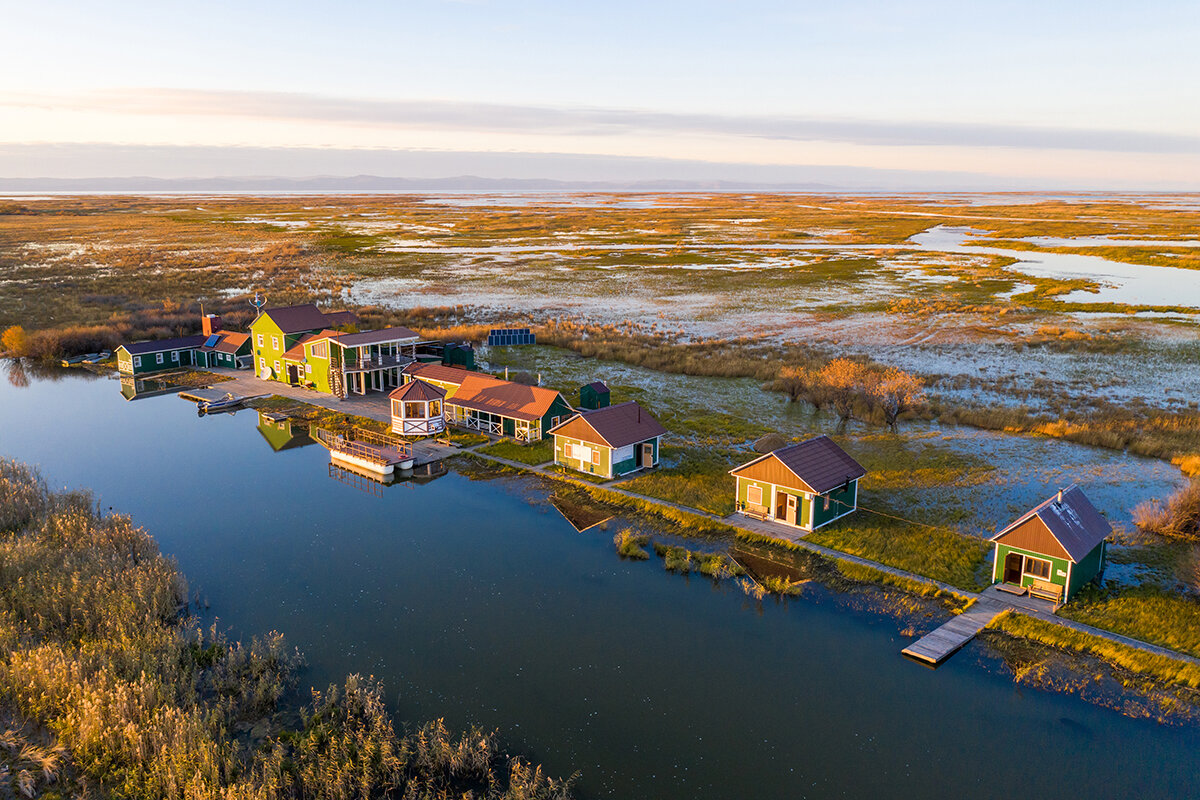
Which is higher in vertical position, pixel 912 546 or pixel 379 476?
pixel 912 546

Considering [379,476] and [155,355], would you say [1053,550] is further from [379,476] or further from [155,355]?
[155,355]

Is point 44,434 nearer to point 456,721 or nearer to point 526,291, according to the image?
point 456,721

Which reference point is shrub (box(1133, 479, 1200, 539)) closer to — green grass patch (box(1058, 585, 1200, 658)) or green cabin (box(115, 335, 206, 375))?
green grass patch (box(1058, 585, 1200, 658))

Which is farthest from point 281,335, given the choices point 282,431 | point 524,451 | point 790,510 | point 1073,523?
point 1073,523

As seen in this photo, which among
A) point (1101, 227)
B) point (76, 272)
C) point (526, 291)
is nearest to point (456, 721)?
point (526, 291)

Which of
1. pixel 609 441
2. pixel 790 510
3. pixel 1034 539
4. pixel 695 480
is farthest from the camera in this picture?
pixel 609 441

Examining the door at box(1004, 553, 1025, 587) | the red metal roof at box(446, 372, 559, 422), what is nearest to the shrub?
the door at box(1004, 553, 1025, 587)

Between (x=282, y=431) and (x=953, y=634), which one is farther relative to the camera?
(x=282, y=431)
